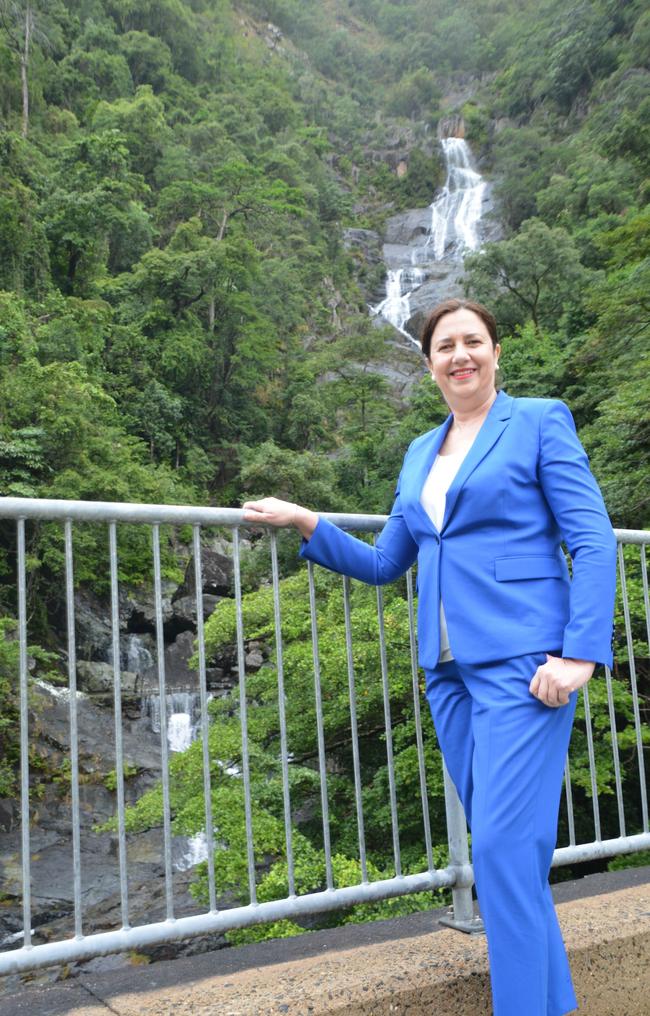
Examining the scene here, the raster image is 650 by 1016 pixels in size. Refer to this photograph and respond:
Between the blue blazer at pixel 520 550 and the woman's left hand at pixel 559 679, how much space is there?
0.07 ft

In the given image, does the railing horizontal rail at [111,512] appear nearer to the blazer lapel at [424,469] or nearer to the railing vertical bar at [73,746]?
the railing vertical bar at [73,746]

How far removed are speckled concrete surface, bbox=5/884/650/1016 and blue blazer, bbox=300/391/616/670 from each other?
0.74m

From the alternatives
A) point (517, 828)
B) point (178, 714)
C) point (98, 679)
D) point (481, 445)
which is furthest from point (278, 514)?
point (178, 714)

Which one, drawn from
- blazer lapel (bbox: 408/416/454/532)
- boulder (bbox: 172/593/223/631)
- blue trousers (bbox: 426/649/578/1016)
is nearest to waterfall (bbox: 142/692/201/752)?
boulder (bbox: 172/593/223/631)

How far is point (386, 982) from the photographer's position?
6.19 ft

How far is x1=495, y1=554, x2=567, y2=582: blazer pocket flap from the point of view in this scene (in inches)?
68.4

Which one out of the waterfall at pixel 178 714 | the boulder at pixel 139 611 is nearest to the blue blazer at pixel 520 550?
the waterfall at pixel 178 714

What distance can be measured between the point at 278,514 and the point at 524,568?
676 millimetres

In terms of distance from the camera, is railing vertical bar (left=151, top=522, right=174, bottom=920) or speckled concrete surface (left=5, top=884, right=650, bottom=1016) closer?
speckled concrete surface (left=5, top=884, right=650, bottom=1016)

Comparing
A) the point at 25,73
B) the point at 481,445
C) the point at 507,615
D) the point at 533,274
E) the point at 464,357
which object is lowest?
the point at 507,615

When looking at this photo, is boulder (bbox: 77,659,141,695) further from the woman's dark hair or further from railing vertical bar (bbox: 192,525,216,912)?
the woman's dark hair

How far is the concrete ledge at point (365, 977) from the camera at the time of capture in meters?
1.77

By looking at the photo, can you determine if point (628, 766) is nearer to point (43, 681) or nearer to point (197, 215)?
point (43, 681)

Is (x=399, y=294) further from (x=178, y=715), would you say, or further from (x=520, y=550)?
(x=520, y=550)
